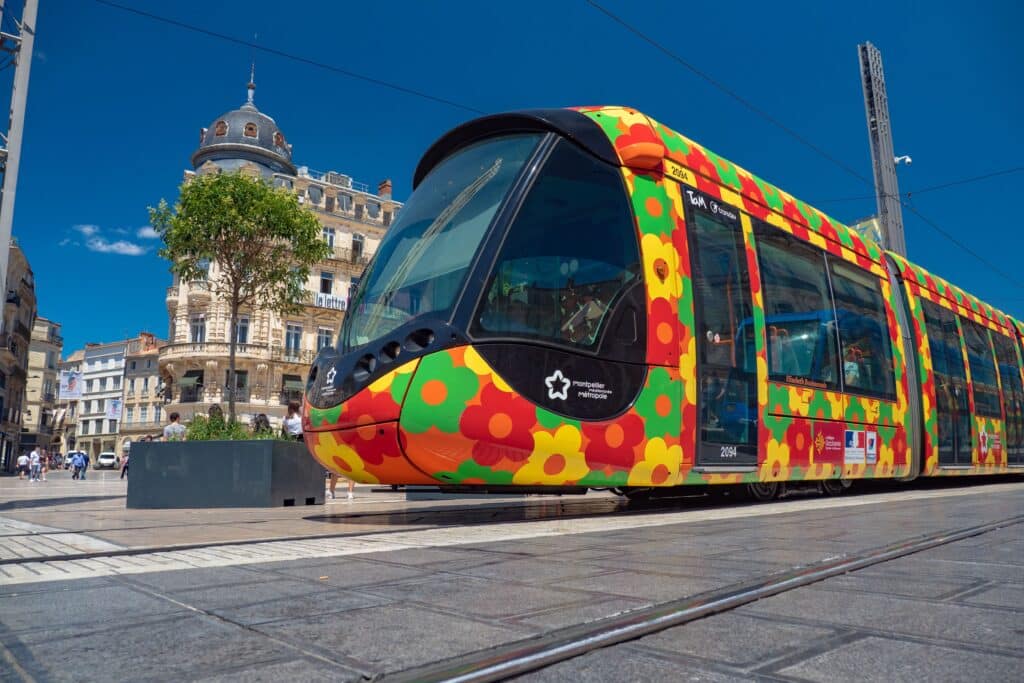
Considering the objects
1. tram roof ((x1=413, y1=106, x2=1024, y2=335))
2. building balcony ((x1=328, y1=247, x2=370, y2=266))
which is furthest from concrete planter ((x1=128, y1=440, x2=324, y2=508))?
building balcony ((x1=328, y1=247, x2=370, y2=266))

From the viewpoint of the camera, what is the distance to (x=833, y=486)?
1041 cm

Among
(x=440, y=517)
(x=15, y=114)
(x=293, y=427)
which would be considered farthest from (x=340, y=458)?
(x=15, y=114)

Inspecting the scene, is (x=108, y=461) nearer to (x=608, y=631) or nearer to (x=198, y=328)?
(x=198, y=328)

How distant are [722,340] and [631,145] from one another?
2084mm

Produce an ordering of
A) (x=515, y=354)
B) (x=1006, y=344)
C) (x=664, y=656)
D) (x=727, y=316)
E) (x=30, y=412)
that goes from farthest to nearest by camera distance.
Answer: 1. (x=30, y=412)
2. (x=1006, y=344)
3. (x=727, y=316)
4. (x=515, y=354)
5. (x=664, y=656)

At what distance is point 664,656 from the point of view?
6.96 feet

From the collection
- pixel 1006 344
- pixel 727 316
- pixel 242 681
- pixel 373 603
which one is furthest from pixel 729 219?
pixel 1006 344

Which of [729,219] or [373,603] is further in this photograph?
[729,219]

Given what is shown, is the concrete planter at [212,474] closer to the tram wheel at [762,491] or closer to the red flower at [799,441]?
the tram wheel at [762,491]

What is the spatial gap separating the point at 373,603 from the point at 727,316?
5.66m

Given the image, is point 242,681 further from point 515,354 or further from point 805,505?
point 805,505

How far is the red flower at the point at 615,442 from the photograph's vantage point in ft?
20.6

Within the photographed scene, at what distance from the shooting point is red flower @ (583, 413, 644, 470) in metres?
6.29

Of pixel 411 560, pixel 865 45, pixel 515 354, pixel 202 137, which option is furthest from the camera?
pixel 202 137
